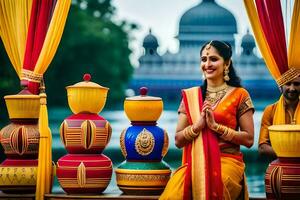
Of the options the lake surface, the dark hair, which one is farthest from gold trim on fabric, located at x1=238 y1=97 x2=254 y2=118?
the lake surface

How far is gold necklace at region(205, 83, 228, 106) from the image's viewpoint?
16.4 feet

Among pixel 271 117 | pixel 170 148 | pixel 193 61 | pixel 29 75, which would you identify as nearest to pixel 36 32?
pixel 29 75

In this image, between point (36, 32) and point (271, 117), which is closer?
point (271, 117)

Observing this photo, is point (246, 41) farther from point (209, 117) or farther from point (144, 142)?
point (209, 117)

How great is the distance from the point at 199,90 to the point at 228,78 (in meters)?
0.18

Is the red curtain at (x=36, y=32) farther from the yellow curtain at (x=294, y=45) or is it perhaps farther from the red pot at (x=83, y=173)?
the yellow curtain at (x=294, y=45)

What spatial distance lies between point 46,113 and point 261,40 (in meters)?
1.38

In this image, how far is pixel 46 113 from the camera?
546 centimetres

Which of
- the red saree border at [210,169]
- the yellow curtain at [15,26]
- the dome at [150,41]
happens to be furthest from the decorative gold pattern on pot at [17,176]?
the dome at [150,41]

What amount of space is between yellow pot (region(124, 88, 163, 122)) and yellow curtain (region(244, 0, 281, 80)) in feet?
2.26

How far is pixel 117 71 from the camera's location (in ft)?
89.1

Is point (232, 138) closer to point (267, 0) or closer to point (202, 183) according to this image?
point (202, 183)

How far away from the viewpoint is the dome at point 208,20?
71.2ft

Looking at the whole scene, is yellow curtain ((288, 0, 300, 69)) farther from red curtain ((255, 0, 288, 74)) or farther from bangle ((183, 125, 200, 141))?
bangle ((183, 125, 200, 141))
